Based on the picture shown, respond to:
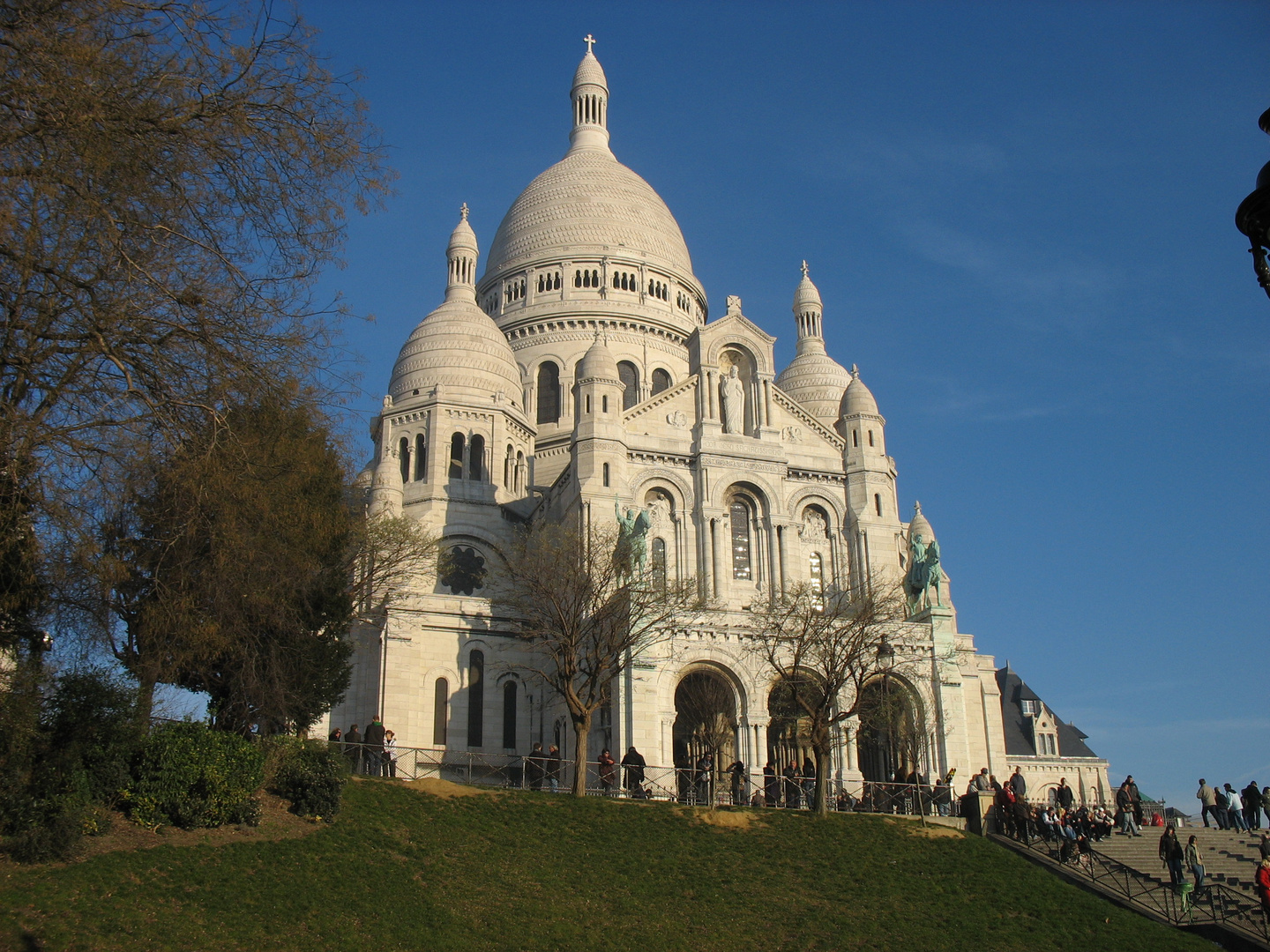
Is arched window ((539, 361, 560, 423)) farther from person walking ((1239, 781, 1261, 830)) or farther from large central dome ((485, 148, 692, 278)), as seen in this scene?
person walking ((1239, 781, 1261, 830))

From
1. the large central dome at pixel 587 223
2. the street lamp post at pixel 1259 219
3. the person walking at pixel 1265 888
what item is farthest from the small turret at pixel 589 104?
the street lamp post at pixel 1259 219

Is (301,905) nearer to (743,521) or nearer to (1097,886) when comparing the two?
(1097,886)

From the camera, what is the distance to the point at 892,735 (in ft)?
130

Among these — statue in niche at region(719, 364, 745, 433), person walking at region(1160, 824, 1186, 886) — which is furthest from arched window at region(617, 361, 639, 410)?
person walking at region(1160, 824, 1186, 886)

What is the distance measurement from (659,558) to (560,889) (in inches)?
947

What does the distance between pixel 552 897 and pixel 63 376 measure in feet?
44.8

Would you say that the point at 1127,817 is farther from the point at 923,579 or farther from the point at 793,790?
the point at 923,579

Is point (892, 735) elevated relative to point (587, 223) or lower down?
lower down

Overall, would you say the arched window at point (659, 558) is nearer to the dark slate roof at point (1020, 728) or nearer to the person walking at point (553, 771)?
the person walking at point (553, 771)

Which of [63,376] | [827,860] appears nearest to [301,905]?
[63,376]

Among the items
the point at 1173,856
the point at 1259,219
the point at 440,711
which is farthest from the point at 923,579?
the point at 1259,219

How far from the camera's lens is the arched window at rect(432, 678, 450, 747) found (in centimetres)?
4494

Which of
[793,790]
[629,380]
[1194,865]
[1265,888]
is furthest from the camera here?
[629,380]

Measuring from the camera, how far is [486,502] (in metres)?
54.3
